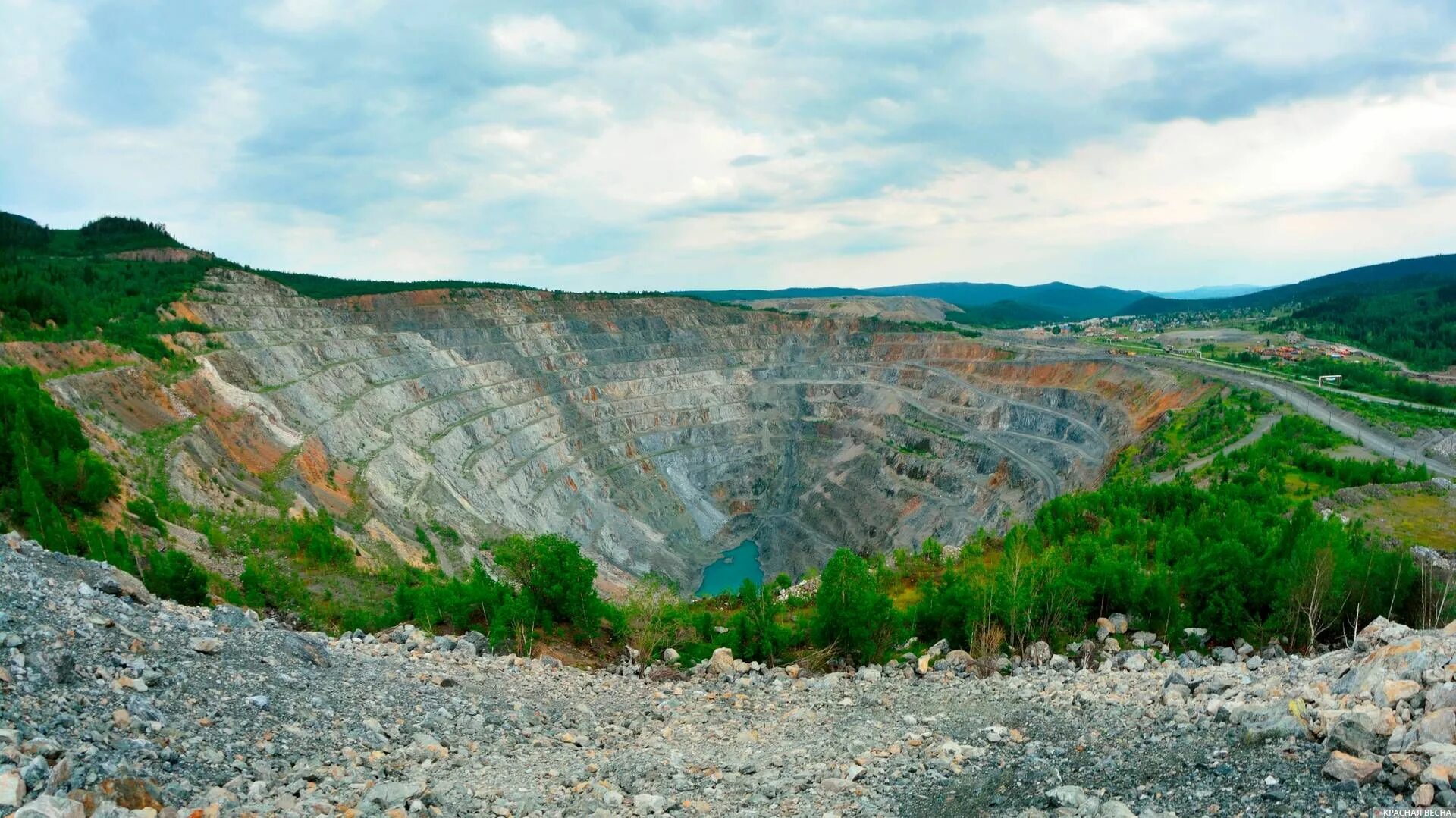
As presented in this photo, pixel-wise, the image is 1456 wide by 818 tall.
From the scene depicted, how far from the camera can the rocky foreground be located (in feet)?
32.7

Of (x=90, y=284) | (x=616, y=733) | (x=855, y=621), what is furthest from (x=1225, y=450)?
(x=90, y=284)

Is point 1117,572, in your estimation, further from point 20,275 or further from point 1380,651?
point 20,275

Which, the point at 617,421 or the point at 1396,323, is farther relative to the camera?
the point at 1396,323

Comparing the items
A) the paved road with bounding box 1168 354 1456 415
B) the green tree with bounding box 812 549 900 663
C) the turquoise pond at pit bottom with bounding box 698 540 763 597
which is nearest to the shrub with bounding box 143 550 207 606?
the green tree with bounding box 812 549 900 663

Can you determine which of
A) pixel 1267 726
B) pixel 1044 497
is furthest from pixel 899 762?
pixel 1044 497

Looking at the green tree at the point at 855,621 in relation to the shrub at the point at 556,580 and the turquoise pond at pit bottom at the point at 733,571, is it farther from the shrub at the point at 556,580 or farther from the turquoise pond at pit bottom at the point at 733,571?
the turquoise pond at pit bottom at the point at 733,571

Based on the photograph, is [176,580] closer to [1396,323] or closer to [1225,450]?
[1225,450]

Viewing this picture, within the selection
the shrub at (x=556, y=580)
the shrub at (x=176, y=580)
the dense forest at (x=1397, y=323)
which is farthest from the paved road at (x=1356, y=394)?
the shrub at (x=176, y=580)

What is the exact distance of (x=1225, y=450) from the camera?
49688 mm

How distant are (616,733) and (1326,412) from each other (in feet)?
211

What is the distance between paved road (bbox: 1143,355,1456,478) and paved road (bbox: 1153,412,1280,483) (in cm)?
416

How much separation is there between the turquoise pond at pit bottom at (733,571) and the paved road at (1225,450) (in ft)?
117

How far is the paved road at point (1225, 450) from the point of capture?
4709 cm

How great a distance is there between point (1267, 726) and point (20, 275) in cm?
7292
